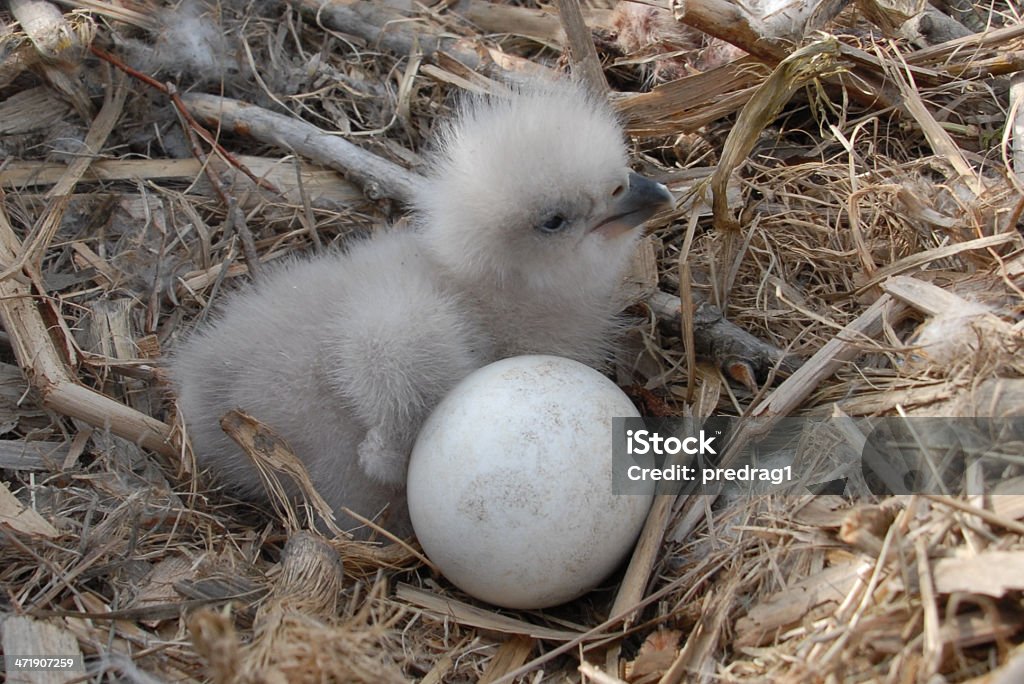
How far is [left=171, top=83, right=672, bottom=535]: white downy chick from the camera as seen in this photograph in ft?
6.89

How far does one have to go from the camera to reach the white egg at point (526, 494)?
1.83 meters

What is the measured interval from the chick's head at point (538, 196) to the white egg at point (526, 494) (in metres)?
0.36

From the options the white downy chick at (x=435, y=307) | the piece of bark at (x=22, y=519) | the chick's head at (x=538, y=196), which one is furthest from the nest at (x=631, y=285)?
the chick's head at (x=538, y=196)

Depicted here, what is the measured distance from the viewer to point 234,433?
2111 millimetres

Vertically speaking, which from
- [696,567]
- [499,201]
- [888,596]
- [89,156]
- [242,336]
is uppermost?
[89,156]

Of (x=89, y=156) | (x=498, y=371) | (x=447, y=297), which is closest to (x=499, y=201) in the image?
(x=447, y=297)

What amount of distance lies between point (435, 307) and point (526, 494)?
568 mm

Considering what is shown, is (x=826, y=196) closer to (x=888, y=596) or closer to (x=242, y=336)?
(x=888, y=596)

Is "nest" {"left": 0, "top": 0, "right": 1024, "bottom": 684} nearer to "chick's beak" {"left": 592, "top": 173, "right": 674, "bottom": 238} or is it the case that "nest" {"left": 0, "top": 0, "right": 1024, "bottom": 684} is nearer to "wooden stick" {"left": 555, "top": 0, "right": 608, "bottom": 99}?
"wooden stick" {"left": 555, "top": 0, "right": 608, "bottom": 99}

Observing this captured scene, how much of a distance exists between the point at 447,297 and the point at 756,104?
923 millimetres

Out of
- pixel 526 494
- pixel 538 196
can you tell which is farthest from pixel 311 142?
pixel 526 494

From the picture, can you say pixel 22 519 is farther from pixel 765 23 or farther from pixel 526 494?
pixel 765 23

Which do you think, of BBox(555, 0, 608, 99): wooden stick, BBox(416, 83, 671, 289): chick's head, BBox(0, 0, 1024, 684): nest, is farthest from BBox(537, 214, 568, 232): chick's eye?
BBox(555, 0, 608, 99): wooden stick

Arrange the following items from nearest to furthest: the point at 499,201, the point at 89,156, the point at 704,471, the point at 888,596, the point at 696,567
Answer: the point at 888,596, the point at 696,567, the point at 704,471, the point at 499,201, the point at 89,156
